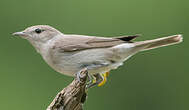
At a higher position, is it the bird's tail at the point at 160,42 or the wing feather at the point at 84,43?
the wing feather at the point at 84,43

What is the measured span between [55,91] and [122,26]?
67.9 inches

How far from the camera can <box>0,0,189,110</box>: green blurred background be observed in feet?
28.0

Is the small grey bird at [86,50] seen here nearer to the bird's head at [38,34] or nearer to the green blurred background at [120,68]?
the bird's head at [38,34]

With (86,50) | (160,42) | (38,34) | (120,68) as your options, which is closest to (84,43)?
(86,50)

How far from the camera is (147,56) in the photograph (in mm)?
8750

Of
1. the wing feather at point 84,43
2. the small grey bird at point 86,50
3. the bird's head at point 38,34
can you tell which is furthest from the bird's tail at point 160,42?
the bird's head at point 38,34

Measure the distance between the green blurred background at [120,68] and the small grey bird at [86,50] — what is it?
6.77ft

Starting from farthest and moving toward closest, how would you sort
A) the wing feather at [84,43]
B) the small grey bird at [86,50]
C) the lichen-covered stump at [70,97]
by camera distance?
the wing feather at [84,43] < the small grey bird at [86,50] < the lichen-covered stump at [70,97]

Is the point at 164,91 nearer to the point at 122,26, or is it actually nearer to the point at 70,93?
the point at 122,26

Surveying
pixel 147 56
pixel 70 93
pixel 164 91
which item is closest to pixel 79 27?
pixel 147 56

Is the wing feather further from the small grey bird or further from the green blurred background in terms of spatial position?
the green blurred background

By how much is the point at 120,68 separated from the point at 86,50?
244cm

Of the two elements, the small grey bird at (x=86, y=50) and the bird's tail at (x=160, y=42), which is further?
the bird's tail at (x=160, y=42)

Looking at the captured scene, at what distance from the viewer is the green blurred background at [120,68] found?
855 centimetres
